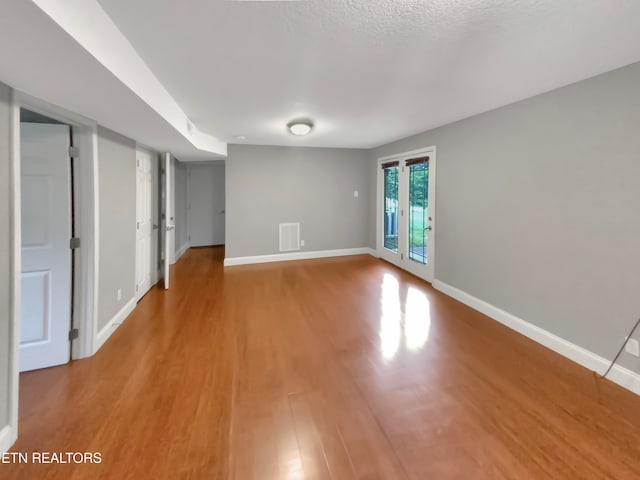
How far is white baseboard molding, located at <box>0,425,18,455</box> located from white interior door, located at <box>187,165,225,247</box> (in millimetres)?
6038

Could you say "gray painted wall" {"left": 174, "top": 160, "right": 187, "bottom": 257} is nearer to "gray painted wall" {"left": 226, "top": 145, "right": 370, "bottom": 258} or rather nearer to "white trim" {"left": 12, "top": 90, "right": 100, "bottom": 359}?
"gray painted wall" {"left": 226, "top": 145, "right": 370, "bottom": 258}

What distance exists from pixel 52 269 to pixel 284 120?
2.78 metres

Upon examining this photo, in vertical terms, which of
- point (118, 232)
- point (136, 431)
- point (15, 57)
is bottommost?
point (136, 431)

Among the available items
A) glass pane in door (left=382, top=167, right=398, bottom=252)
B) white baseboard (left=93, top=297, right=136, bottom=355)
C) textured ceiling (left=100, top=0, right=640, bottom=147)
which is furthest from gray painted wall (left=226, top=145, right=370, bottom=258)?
textured ceiling (left=100, top=0, right=640, bottom=147)

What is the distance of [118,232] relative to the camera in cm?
308

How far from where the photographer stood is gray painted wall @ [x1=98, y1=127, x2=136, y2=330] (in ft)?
8.86

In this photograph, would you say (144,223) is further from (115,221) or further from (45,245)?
(45,245)

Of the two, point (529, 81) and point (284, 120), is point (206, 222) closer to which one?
point (284, 120)

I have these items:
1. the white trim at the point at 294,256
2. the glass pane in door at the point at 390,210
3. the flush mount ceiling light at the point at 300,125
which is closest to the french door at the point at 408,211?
the glass pane in door at the point at 390,210

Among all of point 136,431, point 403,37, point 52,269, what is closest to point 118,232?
point 52,269

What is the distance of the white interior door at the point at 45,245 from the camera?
2.21 m

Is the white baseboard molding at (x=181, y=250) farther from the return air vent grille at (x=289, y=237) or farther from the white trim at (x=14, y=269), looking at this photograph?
the white trim at (x=14, y=269)

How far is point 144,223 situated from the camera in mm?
3992

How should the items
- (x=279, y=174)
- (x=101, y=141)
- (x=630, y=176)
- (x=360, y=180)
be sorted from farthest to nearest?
1. (x=360, y=180)
2. (x=279, y=174)
3. (x=101, y=141)
4. (x=630, y=176)
